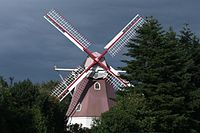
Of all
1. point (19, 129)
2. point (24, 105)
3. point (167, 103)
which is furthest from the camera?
point (167, 103)

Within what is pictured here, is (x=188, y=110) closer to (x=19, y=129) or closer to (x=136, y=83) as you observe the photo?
(x=136, y=83)

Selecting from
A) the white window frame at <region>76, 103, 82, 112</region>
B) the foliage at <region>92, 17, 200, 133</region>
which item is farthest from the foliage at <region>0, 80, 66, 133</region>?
the white window frame at <region>76, 103, 82, 112</region>

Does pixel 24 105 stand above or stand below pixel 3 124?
above

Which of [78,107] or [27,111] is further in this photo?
[78,107]

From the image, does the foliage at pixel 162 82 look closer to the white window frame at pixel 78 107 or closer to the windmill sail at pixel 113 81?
the windmill sail at pixel 113 81

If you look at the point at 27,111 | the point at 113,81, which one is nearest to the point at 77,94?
the point at 113,81

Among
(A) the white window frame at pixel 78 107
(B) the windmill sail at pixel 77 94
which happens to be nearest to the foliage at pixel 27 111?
(B) the windmill sail at pixel 77 94

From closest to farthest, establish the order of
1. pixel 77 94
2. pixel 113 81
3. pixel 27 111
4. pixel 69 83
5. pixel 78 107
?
pixel 27 111, pixel 69 83, pixel 113 81, pixel 78 107, pixel 77 94

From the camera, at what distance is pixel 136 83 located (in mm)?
59125

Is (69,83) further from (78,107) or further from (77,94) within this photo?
(78,107)

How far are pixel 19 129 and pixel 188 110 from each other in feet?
68.8

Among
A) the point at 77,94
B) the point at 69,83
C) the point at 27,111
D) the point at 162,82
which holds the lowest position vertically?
the point at 27,111

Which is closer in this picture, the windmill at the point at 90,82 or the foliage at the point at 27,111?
the foliage at the point at 27,111

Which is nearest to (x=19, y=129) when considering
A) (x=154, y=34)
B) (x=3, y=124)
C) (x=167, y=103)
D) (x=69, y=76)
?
(x=3, y=124)
